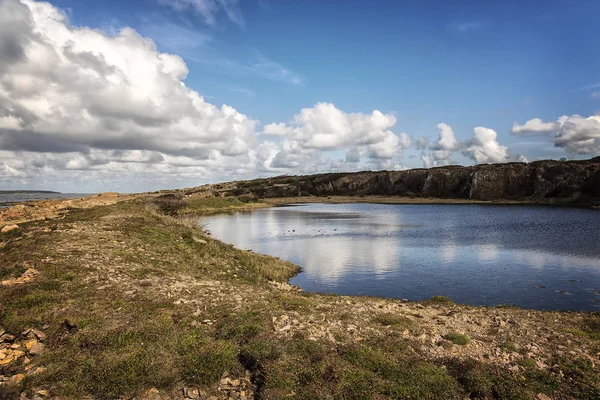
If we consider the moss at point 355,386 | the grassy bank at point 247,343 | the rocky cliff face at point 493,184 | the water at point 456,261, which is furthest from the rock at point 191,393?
the rocky cliff face at point 493,184

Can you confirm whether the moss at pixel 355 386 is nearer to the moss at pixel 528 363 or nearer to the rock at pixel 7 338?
the moss at pixel 528 363

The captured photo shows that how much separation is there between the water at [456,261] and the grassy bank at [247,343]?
8.71 meters

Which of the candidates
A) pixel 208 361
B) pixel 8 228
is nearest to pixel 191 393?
pixel 208 361

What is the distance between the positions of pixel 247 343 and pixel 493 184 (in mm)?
149080

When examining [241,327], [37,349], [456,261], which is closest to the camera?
[37,349]

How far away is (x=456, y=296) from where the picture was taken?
2627 cm

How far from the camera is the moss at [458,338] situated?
13.0 metres

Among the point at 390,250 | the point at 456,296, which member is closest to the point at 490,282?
the point at 456,296

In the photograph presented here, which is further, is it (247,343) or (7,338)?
(247,343)

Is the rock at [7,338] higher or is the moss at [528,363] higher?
the rock at [7,338]

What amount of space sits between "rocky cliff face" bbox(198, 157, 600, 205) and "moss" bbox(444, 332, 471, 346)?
121m

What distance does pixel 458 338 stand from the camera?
13266mm

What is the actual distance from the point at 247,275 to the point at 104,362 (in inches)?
609

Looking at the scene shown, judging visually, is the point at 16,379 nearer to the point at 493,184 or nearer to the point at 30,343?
the point at 30,343
